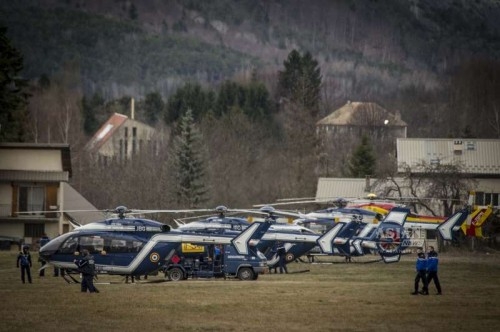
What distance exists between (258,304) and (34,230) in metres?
44.7

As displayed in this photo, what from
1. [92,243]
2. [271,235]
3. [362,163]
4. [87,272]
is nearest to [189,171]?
[362,163]

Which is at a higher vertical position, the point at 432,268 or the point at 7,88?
the point at 7,88

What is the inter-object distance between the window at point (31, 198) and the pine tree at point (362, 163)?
2850 cm

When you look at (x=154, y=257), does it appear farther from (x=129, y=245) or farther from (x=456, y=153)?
(x=456, y=153)

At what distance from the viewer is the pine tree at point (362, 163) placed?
102000 millimetres

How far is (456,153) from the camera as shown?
3644 inches

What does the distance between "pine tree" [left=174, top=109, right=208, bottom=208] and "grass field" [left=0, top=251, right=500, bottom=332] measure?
1983 inches

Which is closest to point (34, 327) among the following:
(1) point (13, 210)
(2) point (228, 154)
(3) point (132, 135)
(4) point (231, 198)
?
(1) point (13, 210)

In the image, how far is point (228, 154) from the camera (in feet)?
431

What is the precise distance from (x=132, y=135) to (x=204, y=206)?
5122 cm

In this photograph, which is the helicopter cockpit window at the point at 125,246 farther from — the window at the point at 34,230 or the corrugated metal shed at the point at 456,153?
the corrugated metal shed at the point at 456,153

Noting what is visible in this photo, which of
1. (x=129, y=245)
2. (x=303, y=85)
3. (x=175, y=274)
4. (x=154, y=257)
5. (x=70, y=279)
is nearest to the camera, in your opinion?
(x=154, y=257)

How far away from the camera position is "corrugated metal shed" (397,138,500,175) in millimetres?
90125

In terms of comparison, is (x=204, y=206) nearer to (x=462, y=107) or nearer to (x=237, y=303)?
(x=237, y=303)
